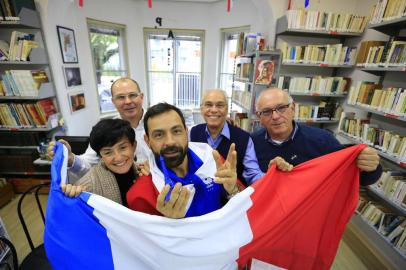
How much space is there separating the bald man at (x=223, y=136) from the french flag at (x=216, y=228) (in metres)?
0.41

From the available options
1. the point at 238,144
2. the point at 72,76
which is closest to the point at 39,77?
the point at 72,76

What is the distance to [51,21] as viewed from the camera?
2.84 m

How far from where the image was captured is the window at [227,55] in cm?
476

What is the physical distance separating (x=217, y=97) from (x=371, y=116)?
2.31m

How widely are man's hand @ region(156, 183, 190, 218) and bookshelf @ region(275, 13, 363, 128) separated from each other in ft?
8.97

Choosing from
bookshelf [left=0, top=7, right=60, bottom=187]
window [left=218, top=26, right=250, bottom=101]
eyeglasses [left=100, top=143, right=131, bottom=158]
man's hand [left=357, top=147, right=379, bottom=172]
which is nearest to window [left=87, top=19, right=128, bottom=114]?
bookshelf [left=0, top=7, right=60, bottom=187]

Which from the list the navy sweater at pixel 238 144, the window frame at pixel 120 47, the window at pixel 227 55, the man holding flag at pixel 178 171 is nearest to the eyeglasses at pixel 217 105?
the navy sweater at pixel 238 144

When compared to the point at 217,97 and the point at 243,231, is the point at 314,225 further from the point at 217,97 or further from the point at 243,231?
the point at 217,97

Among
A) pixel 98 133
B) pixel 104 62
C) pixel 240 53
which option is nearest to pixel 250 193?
pixel 98 133

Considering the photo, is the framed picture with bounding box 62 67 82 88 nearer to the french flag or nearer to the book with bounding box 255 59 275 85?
the french flag

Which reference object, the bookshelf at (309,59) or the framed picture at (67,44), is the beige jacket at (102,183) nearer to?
the bookshelf at (309,59)

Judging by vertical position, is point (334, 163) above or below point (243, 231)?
above

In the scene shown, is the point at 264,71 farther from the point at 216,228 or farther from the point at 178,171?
the point at 216,228

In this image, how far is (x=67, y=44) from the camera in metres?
3.27
